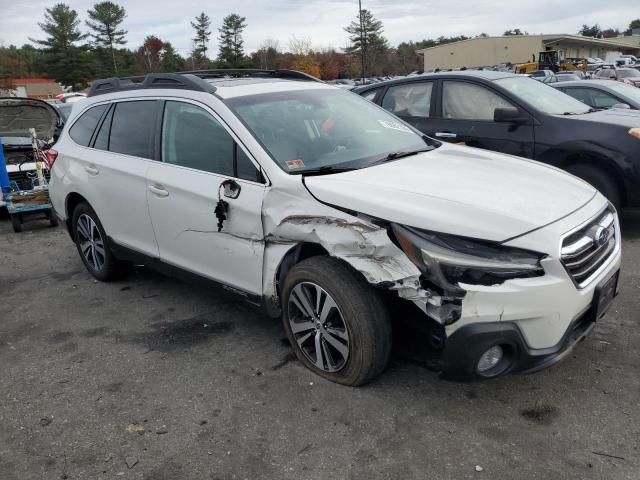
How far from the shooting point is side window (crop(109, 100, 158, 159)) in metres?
4.10

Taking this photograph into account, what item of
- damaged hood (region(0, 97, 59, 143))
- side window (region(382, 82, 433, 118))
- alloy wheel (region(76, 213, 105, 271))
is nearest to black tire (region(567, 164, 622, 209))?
side window (region(382, 82, 433, 118))

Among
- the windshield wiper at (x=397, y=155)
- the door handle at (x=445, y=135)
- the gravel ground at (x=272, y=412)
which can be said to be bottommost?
the gravel ground at (x=272, y=412)

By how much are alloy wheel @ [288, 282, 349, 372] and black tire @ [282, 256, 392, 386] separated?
0.05m

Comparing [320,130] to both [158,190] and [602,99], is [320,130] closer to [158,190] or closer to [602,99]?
[158,190]

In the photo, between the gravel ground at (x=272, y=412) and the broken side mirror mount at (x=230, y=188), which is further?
the broken side mirror mount at (x=230, y=188)

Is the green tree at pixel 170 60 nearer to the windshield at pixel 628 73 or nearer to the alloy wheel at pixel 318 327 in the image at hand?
the windshield at pixel 628 73

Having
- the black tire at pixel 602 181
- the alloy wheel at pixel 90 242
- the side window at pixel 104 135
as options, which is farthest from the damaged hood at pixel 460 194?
the alloy wheel at pixel 90 242

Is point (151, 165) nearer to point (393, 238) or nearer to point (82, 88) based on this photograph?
point (393, 238)

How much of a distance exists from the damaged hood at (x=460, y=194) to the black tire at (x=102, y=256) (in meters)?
2.47

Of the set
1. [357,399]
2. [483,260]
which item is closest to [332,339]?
[357,399]

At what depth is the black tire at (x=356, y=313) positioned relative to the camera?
283 cm

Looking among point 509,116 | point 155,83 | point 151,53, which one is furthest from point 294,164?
point 151,53

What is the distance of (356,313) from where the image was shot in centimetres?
283

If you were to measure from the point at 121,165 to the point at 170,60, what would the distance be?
6893 cm
